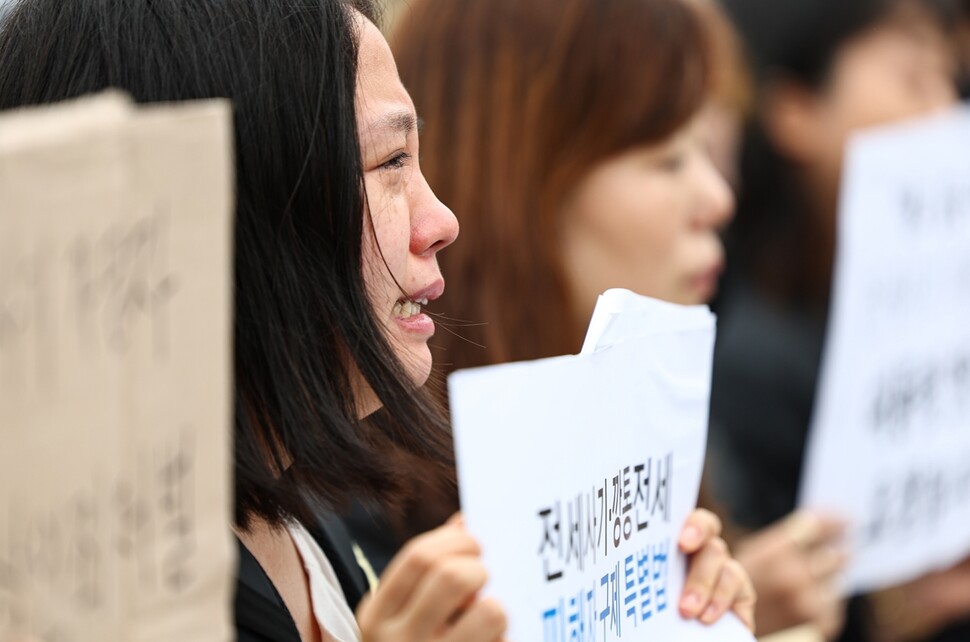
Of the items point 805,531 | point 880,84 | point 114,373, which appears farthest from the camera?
point 880,84

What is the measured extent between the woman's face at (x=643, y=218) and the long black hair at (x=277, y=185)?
88cm

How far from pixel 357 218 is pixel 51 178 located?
466 millimetres

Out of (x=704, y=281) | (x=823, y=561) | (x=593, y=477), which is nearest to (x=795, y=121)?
(x=704, y=281)

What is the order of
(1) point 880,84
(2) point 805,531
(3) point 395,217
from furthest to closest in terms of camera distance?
1. (1) point 880,84
2. (2) point 805,531
3. (3) point 395,217

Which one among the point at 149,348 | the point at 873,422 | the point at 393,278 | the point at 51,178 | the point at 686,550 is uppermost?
the point at 51,178

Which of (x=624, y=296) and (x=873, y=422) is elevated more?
(x=624, y=296)

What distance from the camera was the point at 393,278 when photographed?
3.91ft

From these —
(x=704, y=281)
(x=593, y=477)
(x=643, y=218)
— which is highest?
(x=593, y=477)

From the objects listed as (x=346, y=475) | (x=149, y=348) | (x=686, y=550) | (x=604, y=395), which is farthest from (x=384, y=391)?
(x=149, y=348)

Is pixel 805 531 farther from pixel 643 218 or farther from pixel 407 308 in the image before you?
pixel 407 308

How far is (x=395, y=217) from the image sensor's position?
1189 mm

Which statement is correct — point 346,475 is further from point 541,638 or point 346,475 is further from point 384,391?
point 541,638

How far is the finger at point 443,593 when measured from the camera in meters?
0.95

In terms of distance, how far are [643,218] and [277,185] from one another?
1.00 metres
